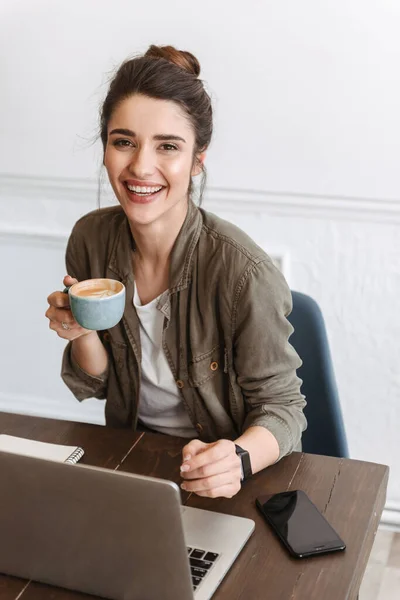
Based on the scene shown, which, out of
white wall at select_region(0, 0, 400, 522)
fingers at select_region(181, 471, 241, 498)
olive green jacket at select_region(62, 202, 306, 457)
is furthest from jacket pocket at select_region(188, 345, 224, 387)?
white wall at select_region(0, 0, 400, 522)

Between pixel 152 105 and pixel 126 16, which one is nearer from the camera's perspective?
pixel 152 105

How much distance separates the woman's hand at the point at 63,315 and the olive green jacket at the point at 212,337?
6.5 inches

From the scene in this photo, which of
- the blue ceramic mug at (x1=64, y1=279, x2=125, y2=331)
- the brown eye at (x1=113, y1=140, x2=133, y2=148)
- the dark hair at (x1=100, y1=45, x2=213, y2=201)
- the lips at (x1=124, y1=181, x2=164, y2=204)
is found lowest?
the blue ceramic mug at (x1=64, y1=279, x2=125, y2=331)

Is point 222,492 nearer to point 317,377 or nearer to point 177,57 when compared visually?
point 317,377

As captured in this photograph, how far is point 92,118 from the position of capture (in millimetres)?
2635

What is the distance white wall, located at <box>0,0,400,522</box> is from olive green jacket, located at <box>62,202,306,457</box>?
2.48 feet

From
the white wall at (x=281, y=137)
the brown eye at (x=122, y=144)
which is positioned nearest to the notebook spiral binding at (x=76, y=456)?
the brown eye at (x=122, y=144)

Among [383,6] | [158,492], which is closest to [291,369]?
[158,492]

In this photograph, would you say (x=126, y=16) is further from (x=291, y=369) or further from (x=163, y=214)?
(x=291, y=369)

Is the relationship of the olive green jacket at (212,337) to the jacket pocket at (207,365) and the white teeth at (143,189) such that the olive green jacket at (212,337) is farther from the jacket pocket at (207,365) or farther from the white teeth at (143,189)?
the white teeth at (143,189)

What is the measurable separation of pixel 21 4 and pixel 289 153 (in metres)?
0.91

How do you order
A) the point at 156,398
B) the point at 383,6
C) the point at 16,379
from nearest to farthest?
the point at 156,398 < the point at 383,6 < the point at 16,379

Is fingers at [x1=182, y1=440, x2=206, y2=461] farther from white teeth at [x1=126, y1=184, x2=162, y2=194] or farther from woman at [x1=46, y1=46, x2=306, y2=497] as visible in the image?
white teeth at [x1=126, y1=184, x2=162, y2=194]

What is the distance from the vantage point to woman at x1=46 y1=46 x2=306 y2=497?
1.65 metres
